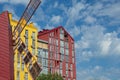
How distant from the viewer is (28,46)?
87812 mm

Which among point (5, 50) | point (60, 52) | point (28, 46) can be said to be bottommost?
point (5, 50)

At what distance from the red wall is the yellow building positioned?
57.9 m

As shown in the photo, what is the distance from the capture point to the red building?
96.3 m

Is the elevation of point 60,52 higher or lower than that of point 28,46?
higher

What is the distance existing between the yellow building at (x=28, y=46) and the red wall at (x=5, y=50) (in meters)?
57.9

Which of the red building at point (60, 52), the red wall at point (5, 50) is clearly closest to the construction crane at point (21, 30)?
the red wall at point (5, 50)

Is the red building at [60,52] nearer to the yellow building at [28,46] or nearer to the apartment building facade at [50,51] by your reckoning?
the apartment building facade at [50,51]

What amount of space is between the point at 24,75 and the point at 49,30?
59.8 feet

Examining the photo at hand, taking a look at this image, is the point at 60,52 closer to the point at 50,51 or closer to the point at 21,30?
the point at 50,51

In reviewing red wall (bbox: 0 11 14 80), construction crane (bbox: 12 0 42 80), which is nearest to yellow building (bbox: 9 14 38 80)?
construction crane (bbox: 12 0 42 80)

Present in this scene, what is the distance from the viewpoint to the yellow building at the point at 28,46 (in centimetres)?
8325

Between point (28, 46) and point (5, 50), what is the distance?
64329mm

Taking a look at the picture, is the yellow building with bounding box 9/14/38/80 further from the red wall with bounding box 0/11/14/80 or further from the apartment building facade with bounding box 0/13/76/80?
the red wall with bounding box 0/11/14/80

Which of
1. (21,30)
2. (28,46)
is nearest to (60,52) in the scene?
(28,46)
